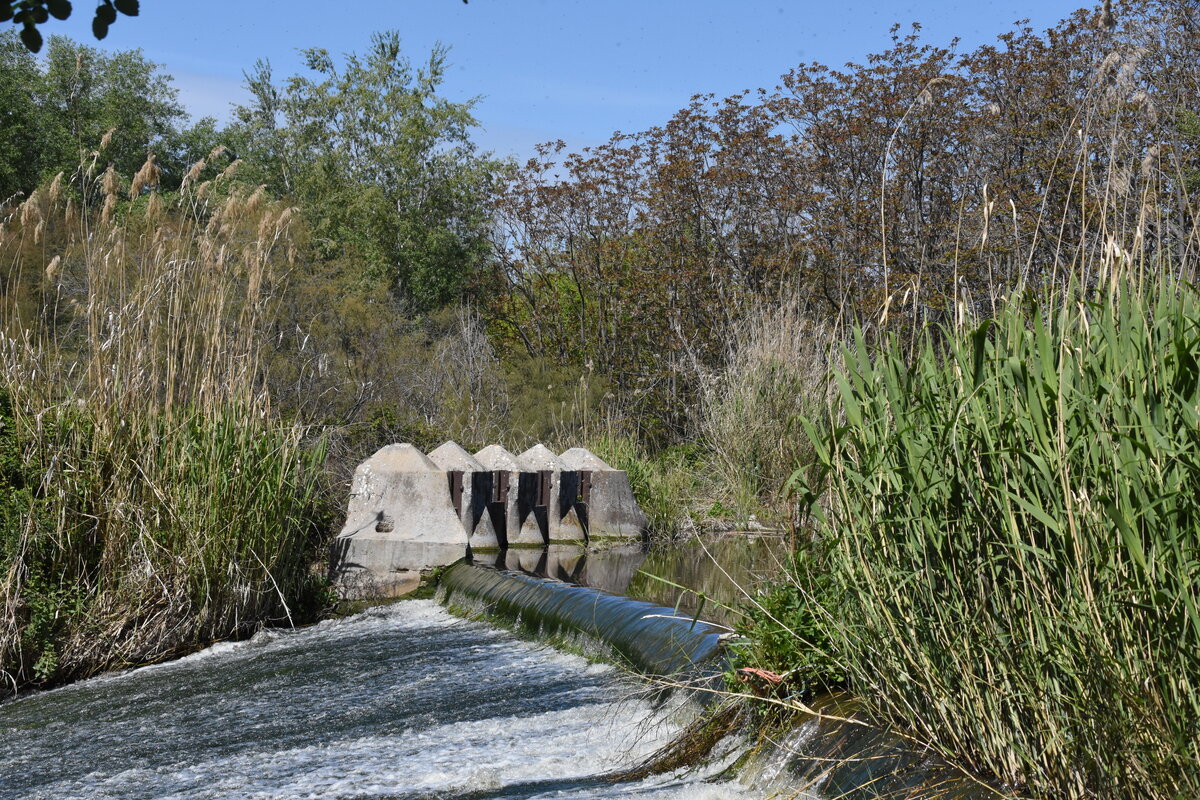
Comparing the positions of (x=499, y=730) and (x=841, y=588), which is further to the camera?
(x=499, y=730)

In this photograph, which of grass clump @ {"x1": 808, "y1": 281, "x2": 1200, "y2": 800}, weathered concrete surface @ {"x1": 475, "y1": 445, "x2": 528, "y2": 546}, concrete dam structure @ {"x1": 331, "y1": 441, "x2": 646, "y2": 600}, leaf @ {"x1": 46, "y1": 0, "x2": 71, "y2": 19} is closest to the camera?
leaf @ {"x1": 46, "y1": 0, "x2": 71, "y2": 19}

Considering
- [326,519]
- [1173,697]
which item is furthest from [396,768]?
[326,519]

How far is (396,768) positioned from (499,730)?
53 centimetres

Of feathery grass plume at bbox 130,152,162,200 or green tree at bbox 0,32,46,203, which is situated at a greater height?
green tree at bbox 0,32,46,203

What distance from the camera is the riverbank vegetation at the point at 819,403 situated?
2.36 meters

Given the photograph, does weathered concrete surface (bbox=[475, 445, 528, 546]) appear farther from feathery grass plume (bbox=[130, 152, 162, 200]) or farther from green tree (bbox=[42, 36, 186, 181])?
green tree (bbox=[42, 36, 186, 181])

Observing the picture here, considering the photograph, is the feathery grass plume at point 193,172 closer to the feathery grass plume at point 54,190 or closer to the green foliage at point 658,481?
the feathery grass plume at point 54,190

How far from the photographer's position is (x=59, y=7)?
2.10 m

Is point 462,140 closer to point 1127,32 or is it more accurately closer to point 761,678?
point 1127,32

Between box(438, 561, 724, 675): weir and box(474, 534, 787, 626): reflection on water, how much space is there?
1.63 ft

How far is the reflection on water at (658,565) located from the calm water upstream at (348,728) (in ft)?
4.60

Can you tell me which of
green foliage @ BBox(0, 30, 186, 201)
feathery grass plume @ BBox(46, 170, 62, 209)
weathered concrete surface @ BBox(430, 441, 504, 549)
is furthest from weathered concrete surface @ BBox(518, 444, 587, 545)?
green foliage @ BBox(0, 30, 186, 201)

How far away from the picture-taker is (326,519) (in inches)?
337

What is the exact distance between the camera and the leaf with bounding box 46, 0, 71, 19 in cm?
208
